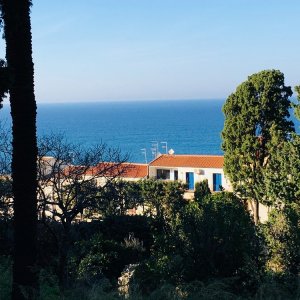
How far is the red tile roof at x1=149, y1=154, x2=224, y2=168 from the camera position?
46.2m

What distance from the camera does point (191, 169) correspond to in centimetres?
4694

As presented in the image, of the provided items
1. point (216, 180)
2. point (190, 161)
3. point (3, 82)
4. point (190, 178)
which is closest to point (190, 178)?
point (190, 178)

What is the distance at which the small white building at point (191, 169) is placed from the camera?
45.8m

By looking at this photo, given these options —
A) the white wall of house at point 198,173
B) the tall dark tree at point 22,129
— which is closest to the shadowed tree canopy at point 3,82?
the tall dark tree at point 22,129

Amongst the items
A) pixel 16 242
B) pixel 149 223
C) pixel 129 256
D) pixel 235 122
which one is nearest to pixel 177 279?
pixel 16 242

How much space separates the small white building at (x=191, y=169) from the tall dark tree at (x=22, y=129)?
3833 cm

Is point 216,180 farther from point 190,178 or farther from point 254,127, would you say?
point 254,127

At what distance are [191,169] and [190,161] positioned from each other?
3.01 feet

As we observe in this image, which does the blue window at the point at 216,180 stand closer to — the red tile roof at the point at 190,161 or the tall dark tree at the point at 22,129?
the red tile roof at the point at 190,161

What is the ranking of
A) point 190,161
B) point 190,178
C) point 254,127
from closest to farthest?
1. point 254,127
2. point 190,178
3. point 190,161

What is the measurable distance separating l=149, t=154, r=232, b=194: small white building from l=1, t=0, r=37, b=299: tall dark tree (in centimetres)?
3833

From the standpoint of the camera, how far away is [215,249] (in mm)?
10812

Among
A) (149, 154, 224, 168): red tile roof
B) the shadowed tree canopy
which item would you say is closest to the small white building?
(149, 154, 224, 168): red tile roof

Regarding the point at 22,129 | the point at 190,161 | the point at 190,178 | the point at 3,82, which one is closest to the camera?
the point at 3,82
